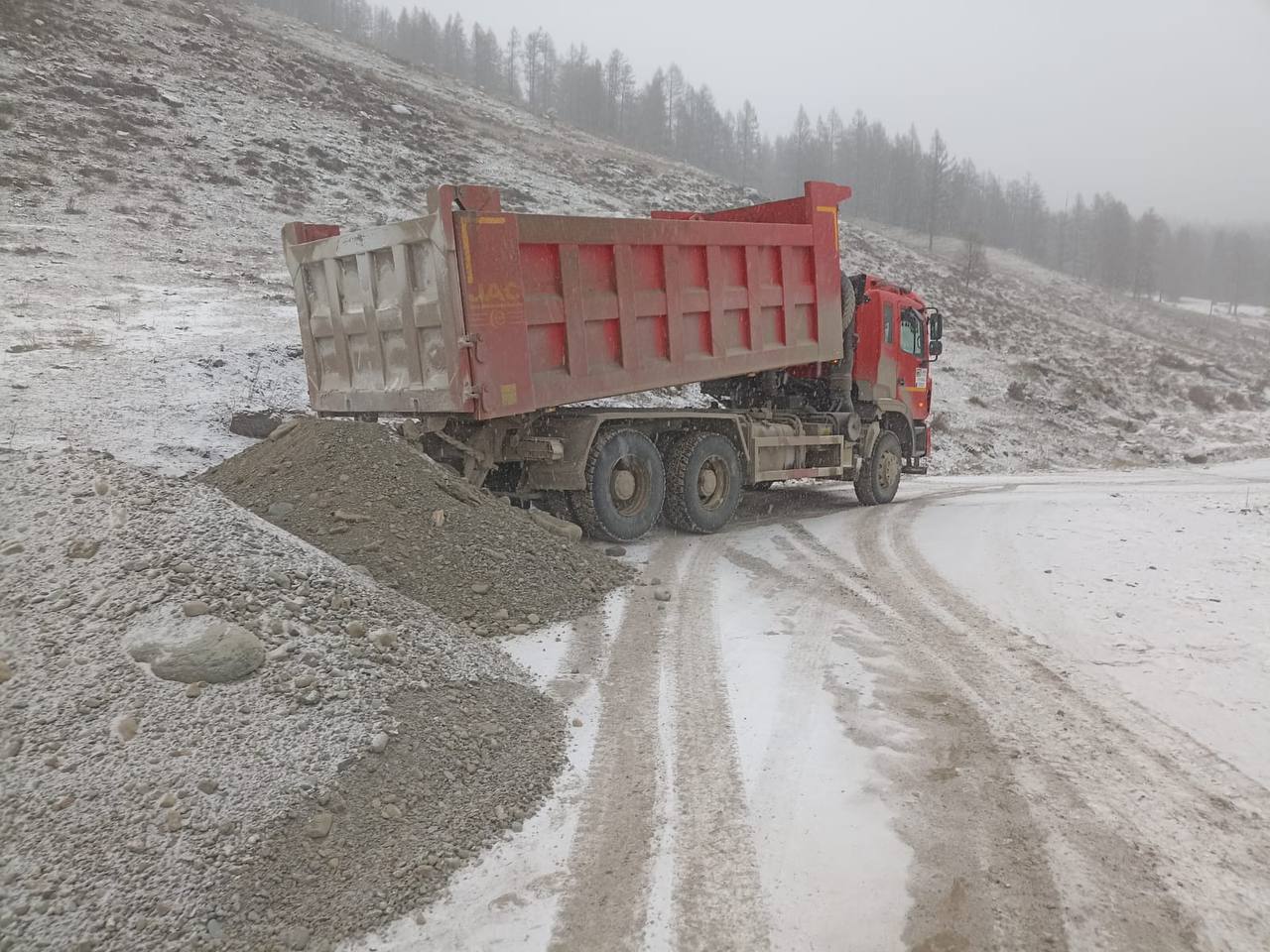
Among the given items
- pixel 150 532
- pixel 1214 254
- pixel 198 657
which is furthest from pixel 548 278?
pixel 1214 254

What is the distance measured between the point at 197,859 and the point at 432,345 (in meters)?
4.56

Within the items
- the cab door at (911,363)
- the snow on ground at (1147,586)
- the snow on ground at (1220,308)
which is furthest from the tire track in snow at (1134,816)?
the snow on ground at (1220,308)

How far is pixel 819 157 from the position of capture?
319ft

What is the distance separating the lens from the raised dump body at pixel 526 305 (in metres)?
6.32

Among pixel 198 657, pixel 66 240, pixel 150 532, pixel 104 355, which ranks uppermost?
pixel 66 240

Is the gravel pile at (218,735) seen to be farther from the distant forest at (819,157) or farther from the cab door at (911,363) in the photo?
the distant forest at (819,157)

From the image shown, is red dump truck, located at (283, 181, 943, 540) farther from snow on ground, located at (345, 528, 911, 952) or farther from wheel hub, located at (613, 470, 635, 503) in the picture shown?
snow on ground, located at (345, 528, 911, 952)

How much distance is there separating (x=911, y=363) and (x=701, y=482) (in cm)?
473

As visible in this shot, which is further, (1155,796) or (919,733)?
(919,733)

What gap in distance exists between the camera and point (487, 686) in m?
4.16

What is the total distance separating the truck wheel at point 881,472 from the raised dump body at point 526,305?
2.61 m

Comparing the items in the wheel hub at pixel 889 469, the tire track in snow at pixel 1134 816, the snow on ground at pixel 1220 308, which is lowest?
the tire track in snow at pixel 1134 816

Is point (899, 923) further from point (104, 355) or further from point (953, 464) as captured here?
point (953, 464)

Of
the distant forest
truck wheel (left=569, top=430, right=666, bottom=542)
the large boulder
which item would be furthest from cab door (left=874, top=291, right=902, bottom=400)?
the distant forest
